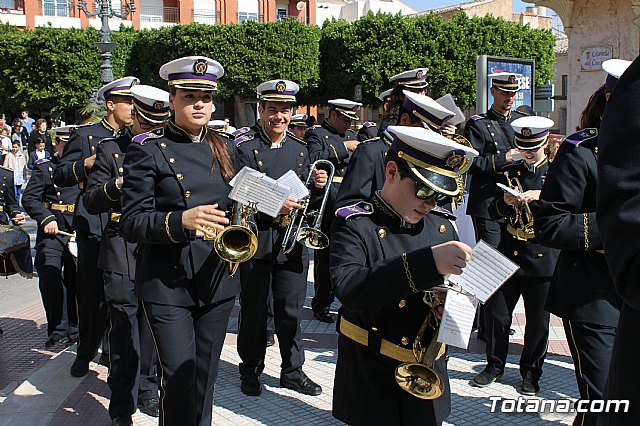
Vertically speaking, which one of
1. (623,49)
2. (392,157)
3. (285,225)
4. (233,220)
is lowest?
(285,225)

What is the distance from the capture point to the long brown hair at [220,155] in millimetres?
4227

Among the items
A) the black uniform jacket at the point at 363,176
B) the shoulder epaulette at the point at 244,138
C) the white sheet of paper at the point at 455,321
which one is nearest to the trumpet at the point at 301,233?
the shoulder epaulette at the point at 244,138

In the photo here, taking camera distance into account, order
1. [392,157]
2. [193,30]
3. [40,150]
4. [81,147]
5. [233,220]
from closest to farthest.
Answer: [392,157], [233,220], [81,147], [40,150], [193,30]

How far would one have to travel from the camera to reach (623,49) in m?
12.8

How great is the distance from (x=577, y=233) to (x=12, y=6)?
179 ft

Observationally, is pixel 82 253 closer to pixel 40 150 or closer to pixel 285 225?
pixel 285 225

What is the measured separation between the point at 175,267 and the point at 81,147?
277 cm

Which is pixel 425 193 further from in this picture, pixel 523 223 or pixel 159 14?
pixel 159 14

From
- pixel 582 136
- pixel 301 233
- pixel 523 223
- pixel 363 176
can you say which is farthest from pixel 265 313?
pixel 582 136

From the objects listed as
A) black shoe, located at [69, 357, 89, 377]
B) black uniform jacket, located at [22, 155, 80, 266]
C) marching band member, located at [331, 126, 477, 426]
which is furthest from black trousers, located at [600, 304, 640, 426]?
black uniform jacket, located at [22, 155, 80, 266]

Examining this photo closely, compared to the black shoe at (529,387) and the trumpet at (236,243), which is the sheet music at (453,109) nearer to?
the trumpet at (236,243)

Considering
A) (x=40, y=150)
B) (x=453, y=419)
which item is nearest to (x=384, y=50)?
(x=40, y=150)

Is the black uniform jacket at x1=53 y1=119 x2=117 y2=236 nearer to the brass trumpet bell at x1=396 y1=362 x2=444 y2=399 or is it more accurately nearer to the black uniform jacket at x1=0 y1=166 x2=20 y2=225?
the black uniform jacket at x1=0 y1=166 x2=20 y2=225

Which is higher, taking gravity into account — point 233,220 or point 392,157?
point 392,157
